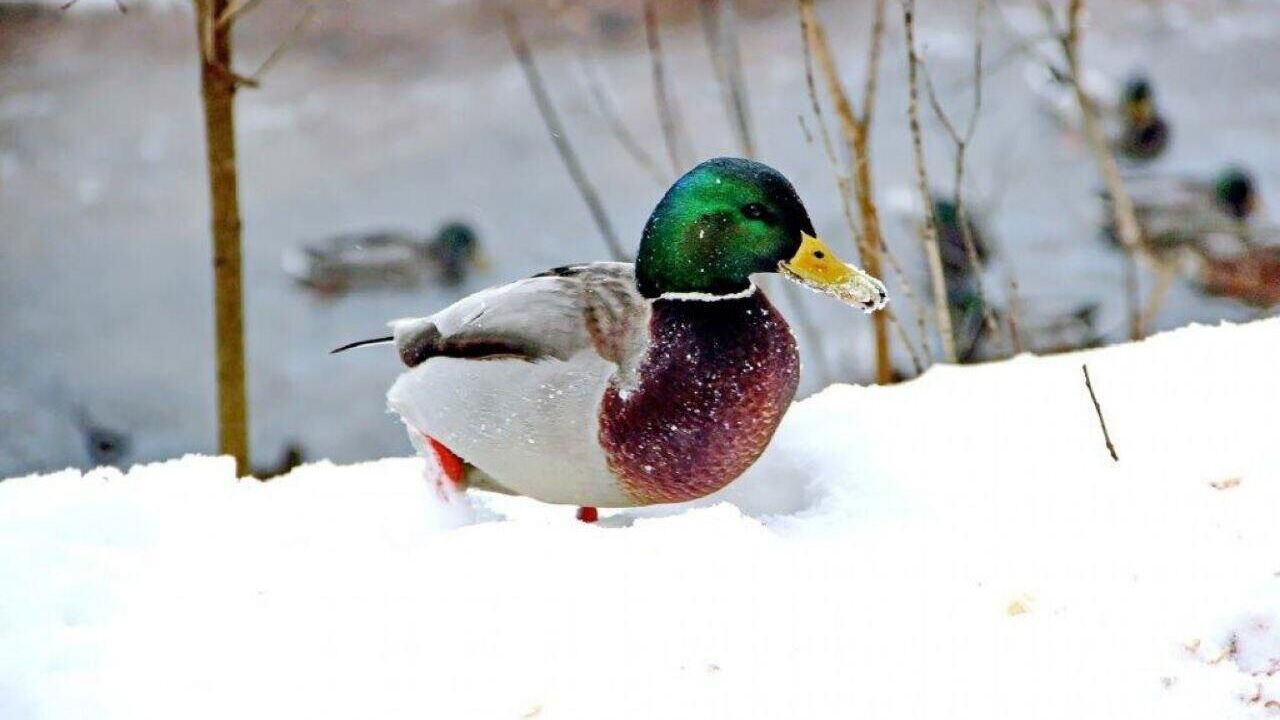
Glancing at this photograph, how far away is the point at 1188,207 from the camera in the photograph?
791 centimetres

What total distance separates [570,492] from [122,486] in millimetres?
852

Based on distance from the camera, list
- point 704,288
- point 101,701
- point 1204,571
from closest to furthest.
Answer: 1. point 101,701
2. point 1204,571
3. point 704,288

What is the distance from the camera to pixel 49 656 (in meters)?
2.09

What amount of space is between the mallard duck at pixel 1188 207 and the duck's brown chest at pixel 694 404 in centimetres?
557

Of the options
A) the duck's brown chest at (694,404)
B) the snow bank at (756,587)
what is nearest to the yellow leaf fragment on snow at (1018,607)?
the snow bank at (756,587)

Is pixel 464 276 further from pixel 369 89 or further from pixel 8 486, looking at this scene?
pixel 8 486

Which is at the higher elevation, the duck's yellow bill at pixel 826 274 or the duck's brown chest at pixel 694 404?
the duck's yellow bill at pixel 826 274

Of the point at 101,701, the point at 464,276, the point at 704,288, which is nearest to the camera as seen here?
the point at 101,701

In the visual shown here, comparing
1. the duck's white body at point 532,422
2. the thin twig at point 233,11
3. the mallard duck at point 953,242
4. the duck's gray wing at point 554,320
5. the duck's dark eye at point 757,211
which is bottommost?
the mallard duck at point 953,242

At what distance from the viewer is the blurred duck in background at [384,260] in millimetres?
7535

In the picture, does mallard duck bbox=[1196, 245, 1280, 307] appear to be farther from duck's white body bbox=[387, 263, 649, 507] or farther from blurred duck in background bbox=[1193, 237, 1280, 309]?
duck's white body bbox=[387, 263, 649, 507]

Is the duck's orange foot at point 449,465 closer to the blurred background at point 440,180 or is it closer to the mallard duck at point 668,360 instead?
the mallard duck at point 668,360

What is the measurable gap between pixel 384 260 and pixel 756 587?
5.84m

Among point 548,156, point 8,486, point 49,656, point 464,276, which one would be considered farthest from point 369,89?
point 49,656
